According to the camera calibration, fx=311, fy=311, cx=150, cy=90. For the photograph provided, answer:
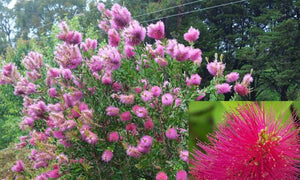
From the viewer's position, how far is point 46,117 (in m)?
1.67

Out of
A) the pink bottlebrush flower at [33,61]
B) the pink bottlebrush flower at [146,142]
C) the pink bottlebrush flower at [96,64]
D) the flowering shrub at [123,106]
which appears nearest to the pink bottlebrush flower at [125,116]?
the flowering shrub at [123,106]

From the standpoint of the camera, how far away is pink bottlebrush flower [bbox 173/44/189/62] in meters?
1.42

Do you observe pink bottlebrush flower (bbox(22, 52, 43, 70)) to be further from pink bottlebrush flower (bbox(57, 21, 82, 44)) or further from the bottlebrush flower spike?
the bottlebrush flower spike

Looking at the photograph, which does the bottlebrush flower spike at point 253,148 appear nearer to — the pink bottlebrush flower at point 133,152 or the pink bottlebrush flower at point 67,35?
the pink bottlebrush flower at point 133,152

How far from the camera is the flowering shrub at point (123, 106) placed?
1.38m

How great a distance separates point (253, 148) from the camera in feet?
1.90

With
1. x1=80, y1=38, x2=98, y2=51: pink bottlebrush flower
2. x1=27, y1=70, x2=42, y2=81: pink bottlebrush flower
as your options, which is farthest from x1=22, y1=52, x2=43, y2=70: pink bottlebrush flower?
x1=80, y1=38, x2=98, y2=51: pink bottlebrush flower

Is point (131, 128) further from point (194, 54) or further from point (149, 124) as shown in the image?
point (194, 54)

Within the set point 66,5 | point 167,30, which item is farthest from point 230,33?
point 66,5

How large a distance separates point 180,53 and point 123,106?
0.38 metres

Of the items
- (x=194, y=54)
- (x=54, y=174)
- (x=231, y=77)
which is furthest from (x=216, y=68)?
(x=54, y=174)

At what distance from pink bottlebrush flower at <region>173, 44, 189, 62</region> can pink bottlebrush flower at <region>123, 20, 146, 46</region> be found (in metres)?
0.17

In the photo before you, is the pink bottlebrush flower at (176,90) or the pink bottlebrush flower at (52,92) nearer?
the pink bottlebrush flower at (176,90)

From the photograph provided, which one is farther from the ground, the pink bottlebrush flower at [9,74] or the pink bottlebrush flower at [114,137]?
the pink bottlebrush flower at [9,74]
